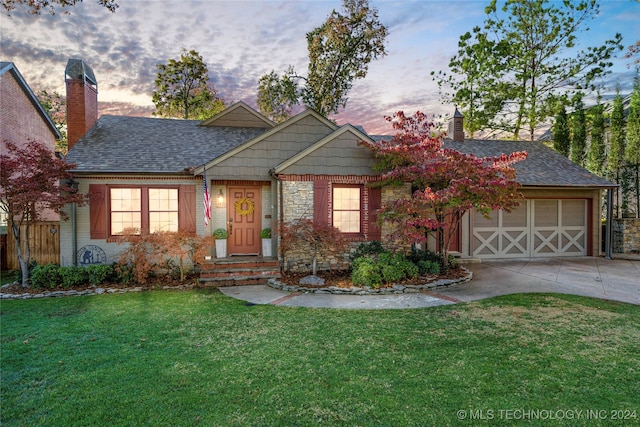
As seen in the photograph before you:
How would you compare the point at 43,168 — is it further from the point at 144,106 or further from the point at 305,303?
the point at 144,106

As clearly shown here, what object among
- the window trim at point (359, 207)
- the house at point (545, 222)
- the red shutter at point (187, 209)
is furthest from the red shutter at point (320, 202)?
the house at point (545, 222)

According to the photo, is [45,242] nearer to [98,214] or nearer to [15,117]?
[98,214]

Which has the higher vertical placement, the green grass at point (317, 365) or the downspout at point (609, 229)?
the downspout at point (609, 229)

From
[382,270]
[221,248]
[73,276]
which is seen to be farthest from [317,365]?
[73,276]

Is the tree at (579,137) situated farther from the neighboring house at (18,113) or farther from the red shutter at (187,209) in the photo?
the neighboring house at (18,113)

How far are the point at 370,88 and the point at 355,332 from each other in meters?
18.4

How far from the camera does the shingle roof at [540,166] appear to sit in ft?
39.2

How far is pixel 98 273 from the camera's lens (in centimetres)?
877

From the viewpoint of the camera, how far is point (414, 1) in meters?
11.3

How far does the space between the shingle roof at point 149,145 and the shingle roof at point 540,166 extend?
30.0 ft

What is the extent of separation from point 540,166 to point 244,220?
36.4 ft

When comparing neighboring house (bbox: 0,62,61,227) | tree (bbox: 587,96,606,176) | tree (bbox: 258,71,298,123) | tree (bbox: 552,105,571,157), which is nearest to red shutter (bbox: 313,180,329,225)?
neighboring house (bbox: 0,62,61,227)

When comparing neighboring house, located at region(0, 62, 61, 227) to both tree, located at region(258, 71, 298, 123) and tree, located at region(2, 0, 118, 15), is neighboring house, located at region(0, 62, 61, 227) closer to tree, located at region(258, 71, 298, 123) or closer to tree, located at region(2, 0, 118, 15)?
tree, located at region(2, 0, 118, 15)

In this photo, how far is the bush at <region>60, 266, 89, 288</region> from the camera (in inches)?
338
